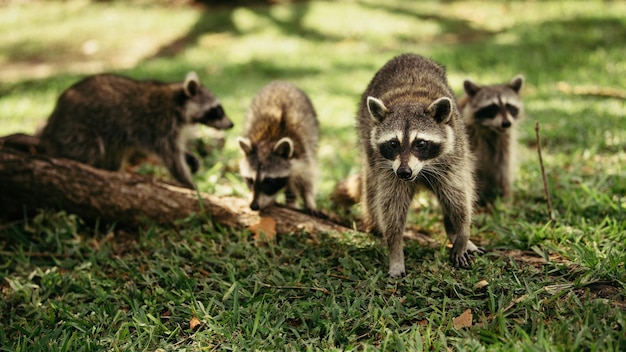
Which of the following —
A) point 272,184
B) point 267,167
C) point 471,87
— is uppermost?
point 471,87

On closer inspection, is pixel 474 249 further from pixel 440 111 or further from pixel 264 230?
pixel 264 230

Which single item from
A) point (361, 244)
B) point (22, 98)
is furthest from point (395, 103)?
point (22, 98)

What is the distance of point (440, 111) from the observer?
337cm

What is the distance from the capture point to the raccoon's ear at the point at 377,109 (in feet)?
11.2

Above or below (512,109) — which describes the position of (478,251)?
below

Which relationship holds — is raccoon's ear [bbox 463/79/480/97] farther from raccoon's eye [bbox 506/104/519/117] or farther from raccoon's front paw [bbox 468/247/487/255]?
raccoon's front paw [bbox 468/247/487/255]

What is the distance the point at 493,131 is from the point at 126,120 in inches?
131

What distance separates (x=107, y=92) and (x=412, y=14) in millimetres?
9083

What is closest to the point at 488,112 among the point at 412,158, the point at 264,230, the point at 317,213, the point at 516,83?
the point at 516,83

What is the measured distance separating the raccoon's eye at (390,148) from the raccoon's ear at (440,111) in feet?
0.89

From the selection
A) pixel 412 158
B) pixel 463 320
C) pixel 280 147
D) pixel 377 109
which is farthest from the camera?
pixel 280 147

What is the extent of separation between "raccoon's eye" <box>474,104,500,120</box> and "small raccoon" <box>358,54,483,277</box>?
115 centimetres

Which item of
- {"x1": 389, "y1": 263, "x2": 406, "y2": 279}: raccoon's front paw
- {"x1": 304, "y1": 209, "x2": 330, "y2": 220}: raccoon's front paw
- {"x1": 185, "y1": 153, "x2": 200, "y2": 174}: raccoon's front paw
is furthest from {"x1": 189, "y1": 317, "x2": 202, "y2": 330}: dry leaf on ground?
{"x1": 185, "y1": 153, "x2": 200, "y2": 174}: raccoon's front paw

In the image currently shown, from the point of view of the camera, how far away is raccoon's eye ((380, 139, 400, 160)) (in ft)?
10.9
